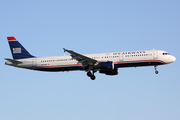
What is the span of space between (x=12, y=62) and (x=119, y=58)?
19123 millimetres

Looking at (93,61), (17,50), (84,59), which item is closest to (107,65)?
(93,61)

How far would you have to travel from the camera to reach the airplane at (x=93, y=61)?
166 feet

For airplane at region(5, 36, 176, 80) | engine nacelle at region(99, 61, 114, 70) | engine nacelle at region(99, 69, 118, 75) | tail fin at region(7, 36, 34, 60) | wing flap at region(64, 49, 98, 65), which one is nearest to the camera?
wing flap at region(64, 49, 98, 65)

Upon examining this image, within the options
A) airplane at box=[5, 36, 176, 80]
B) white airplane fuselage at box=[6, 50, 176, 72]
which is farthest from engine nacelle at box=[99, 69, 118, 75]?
white airplane fuselage at box=[6, 50, 176, 72]

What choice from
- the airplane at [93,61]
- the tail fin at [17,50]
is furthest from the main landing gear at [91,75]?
the tail fin at [17,50]

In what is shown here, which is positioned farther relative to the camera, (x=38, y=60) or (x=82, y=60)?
(x=38, y=60)

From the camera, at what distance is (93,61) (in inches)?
2002

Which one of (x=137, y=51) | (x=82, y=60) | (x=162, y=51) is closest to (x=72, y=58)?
(x=82, y=60)

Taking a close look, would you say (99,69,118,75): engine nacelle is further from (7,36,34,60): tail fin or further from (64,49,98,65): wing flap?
(7,36,34,60): tail fin

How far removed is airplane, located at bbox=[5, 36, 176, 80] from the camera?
50.7 metres

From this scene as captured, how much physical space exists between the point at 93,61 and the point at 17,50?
51.4 feet

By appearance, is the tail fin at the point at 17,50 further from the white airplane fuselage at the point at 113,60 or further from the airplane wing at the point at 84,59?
the airplane wing at the point at 84,59

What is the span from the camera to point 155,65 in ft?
169

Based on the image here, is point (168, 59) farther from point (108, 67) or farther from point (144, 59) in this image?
point (108, 67)
